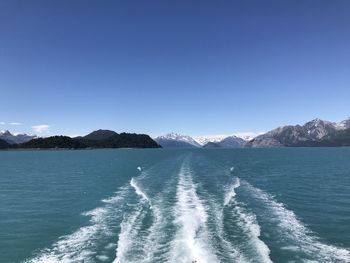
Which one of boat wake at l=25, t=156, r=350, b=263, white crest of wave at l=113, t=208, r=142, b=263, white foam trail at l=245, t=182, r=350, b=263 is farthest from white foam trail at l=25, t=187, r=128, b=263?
white foam trail at l=245, t=182, r=350, b=263

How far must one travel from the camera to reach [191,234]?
23750mm

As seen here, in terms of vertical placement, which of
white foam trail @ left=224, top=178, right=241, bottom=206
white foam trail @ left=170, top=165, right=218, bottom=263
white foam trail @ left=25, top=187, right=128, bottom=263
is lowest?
white foam trail @ left=25, top=187, right=128, bottom=263

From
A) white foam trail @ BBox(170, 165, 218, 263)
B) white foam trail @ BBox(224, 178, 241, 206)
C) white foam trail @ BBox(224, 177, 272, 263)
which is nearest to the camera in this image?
white foam trail @ BBox(170, 165, 218, 263)

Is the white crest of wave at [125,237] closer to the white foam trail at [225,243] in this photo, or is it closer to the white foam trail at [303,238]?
the white foam trail at [225,243]

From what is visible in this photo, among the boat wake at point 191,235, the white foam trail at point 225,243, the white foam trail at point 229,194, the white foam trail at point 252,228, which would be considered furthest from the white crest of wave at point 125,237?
the white foam trail at point 229,194

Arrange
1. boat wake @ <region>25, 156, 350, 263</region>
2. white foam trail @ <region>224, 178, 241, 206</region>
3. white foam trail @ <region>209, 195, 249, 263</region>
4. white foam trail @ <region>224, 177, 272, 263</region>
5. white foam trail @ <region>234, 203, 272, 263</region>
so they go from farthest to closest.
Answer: white foam trail @ <region>224, 178, 241, 206</region> → white foam trail @ <region>224, 177, 272, 263</region> → white foam trail @ <region>234, 203, 272, 263</region> → boat wake @ <region>25, 156, 350, 263</region> → white foam trail @ <region>209, 195, 249, 263</region>

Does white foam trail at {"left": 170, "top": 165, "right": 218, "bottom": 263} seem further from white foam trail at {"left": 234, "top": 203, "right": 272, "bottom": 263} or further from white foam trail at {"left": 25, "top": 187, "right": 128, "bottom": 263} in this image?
white foam trail at {"left": 25, "top": 187, "right": 128, "bottom": 263}

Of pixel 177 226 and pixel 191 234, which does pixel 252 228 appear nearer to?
pixel 191 234

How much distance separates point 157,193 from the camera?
4253 centimetres

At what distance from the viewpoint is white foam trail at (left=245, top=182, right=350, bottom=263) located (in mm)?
20656

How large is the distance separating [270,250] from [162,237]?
739 cm

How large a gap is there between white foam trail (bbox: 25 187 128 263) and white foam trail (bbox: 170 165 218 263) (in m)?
5.42

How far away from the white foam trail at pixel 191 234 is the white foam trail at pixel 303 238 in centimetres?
598

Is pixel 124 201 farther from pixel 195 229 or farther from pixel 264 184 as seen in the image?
pixel 264 184
